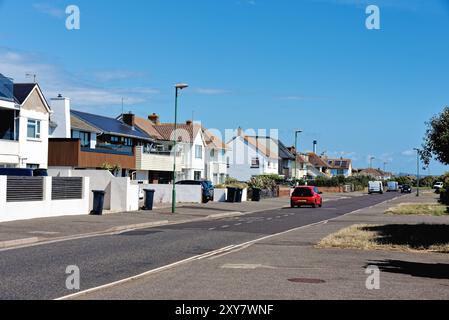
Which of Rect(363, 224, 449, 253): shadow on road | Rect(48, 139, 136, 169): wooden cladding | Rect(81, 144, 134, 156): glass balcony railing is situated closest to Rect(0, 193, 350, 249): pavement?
Rect(363, 224, 449, 253): shadow on road

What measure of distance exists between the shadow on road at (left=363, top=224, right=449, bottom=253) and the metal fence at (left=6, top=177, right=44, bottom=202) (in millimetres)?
13158

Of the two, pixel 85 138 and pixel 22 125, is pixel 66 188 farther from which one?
pixel 85 138

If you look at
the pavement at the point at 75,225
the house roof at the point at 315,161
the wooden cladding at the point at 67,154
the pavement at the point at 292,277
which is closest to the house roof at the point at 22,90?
the wooden cladding at the point at 67,154

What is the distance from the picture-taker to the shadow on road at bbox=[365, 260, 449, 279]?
508 inches

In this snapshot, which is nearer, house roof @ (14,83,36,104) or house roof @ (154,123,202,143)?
house roof @ (14,83,36,104)

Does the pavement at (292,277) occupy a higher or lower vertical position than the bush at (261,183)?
lower

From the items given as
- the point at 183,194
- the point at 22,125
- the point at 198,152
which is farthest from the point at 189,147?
the point at 22,125

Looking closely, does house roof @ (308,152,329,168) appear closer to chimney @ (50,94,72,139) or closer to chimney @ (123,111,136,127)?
chimney @ (123,111,136,127)

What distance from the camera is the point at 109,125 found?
58906 millimetres

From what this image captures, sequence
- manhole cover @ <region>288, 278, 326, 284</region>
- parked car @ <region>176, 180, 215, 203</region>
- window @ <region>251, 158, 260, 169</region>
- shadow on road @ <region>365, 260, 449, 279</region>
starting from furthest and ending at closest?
window @ <region>251, 158, 260, 169</region>, parked car @ <region>176, 180, 215, 203</region>, shadow on road @ <region>365, 260, 449, 279</region>, manhole cover @ <region>288, 278, 326, 284</region>

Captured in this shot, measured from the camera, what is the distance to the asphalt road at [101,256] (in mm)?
11256

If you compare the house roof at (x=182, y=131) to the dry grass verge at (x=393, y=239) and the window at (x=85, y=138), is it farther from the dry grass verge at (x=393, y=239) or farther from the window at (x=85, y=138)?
the dry grass verge at (x=393, y=239)

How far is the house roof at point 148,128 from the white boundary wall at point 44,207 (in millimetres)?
38490
